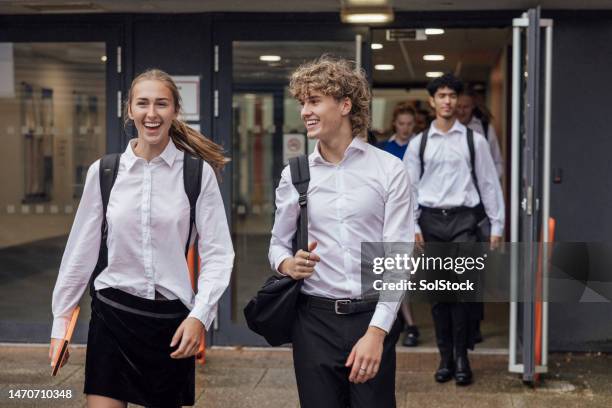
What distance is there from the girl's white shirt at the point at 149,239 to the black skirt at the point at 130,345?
49mm

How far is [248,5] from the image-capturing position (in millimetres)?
7730

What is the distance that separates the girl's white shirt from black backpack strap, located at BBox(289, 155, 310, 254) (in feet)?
1.23

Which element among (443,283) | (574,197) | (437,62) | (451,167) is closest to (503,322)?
(574,197)

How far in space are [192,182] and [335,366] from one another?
91 centimetres

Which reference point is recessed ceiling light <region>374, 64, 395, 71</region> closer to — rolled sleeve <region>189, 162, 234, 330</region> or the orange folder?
rolled sleeve <region>189, 162, 234, 330</region>

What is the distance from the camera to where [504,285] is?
7707 mm

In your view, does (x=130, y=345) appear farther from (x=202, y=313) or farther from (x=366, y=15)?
(x=366, y=15)

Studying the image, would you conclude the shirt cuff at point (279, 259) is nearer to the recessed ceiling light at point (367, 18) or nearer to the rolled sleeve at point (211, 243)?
the rolled sleeve at point (211, 243)

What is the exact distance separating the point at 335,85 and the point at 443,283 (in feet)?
8.60

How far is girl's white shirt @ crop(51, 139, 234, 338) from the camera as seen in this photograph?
3938 mm

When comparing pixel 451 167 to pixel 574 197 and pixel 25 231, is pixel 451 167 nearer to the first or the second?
pixel 574 197

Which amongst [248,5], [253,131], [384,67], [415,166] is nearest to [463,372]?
[415,166]

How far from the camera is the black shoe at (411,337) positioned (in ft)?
27.6

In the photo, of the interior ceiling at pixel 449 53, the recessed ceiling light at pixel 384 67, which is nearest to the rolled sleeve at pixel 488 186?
the interior ceiling at pixel 449 53
